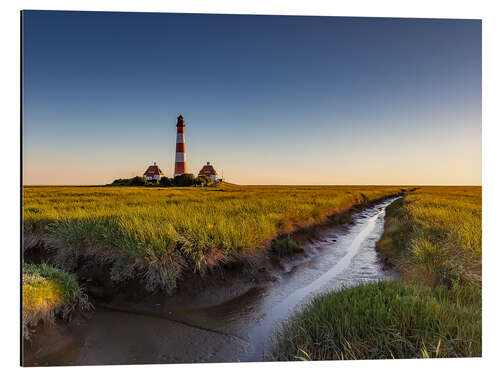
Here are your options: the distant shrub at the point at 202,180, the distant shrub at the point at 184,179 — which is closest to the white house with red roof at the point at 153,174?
the distant shrub at the point at 184,179

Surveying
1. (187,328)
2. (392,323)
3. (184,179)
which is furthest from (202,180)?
(392,323)

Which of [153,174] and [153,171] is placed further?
[153,174]

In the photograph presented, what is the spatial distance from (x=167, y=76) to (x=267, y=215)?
434 cm

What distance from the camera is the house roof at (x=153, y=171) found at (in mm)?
4823

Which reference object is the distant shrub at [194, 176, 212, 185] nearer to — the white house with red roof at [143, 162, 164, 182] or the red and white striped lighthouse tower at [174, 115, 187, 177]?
the red and white striped lighthouse tower at [174, 115, 187, 177]

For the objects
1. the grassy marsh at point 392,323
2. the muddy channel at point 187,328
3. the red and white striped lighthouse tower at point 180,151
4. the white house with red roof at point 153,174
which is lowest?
the muddy channel at point 187,328

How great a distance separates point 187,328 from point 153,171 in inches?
102

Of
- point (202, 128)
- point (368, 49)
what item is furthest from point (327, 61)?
point (202, 128)

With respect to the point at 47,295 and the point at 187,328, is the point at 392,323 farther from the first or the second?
the point at 47,295

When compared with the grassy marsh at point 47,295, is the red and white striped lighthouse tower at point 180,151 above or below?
above

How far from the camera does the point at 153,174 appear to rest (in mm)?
5219

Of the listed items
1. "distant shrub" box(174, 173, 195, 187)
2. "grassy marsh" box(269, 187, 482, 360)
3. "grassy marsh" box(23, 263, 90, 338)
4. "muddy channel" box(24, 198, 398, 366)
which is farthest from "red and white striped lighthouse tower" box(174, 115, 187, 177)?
"grassy marsh" box(269, 187, 482, 360)

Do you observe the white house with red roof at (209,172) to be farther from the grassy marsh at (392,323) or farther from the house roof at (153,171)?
the grassy marsh at (392,323)

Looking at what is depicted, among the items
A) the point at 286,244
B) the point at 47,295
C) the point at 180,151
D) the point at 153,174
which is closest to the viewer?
the point at 47,295
